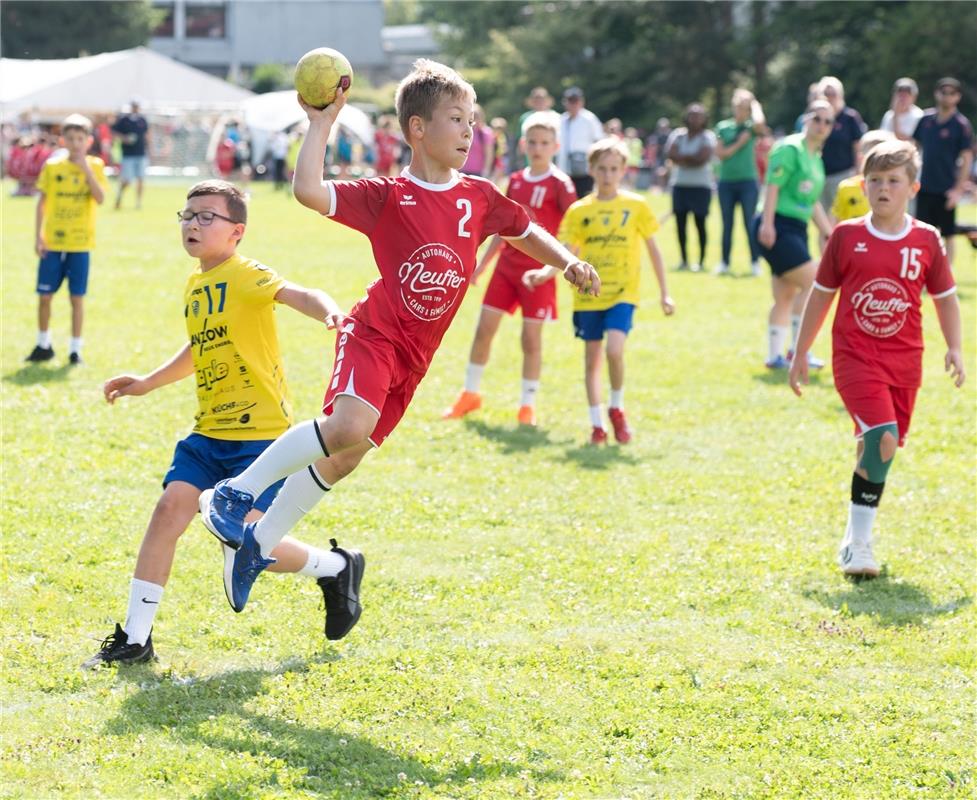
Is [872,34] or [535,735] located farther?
[872,34]

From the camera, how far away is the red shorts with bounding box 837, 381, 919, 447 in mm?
6367

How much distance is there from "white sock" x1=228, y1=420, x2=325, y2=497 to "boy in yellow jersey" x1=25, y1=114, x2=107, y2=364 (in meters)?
6.97

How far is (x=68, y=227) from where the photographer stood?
11164 mm

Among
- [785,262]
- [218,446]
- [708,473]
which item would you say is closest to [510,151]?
[785,262]

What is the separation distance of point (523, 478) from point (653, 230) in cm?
216

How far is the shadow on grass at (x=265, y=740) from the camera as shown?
4129mm

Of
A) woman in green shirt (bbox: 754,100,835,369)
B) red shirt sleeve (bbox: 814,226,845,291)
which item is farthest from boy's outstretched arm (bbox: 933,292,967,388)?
woman in green shirt (bbox: 754,100,835,369)

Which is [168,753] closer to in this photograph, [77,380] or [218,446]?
[218,446]

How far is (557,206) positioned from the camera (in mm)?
9805

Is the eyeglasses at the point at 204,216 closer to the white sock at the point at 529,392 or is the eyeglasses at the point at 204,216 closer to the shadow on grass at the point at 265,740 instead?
the shadow on grass at the point at 265,740

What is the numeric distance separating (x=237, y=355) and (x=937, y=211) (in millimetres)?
12681

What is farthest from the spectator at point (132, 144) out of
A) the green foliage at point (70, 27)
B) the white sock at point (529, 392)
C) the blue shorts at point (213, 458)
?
the green foliage at point (70, 27)

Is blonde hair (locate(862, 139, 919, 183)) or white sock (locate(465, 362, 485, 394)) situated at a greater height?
blonde hair (locate(862, 139, 919, 183))

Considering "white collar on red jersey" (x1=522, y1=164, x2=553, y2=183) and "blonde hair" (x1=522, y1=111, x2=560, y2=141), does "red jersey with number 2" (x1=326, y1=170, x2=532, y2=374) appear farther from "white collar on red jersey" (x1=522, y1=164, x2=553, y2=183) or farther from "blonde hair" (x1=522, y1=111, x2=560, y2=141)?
"white collar on red jersey" (x1=522, y1=164, x2=553, y2=183)
